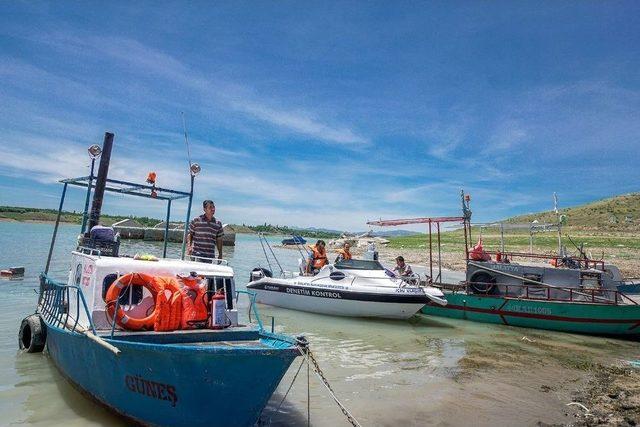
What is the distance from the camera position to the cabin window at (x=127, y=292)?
7.77m

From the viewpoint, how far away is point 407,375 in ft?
34.4

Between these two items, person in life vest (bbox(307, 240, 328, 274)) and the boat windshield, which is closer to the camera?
the boat windshield

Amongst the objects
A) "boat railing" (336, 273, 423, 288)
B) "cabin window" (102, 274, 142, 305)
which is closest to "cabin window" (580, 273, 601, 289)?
"boat railing" (336, 273, 423, 288)

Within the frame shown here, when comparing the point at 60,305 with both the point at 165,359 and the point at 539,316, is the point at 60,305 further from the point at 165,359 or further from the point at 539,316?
the point at 539,316

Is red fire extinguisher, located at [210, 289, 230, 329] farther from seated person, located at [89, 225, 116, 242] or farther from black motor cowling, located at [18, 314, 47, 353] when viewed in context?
black motor cowling, located at [18, 314, 47, 353]

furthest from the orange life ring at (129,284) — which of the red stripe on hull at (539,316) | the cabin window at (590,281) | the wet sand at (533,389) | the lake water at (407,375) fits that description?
the cabin window at (590,281)

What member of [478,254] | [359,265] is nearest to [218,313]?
[359,265]

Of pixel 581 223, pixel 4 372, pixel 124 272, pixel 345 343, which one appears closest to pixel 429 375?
pixel 345 343

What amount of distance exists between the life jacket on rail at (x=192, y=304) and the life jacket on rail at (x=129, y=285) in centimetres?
36

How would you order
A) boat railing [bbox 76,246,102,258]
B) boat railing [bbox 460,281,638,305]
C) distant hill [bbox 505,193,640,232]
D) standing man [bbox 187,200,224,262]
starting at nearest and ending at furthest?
1. boat railing [bbox 76,246,102,258]
2. standing man [bbox 187,200,224,262]
3. boat railing [bbox 460,281,638,305]
4. distant hill [bbox 505,193,640,232]

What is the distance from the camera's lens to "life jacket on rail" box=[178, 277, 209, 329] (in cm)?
748

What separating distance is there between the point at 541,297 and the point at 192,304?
1394 cm

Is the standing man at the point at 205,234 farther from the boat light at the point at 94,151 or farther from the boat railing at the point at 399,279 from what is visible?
the boat railing at the point at 399,279

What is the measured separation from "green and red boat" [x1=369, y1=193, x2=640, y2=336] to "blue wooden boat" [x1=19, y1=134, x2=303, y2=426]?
39.5 feet
